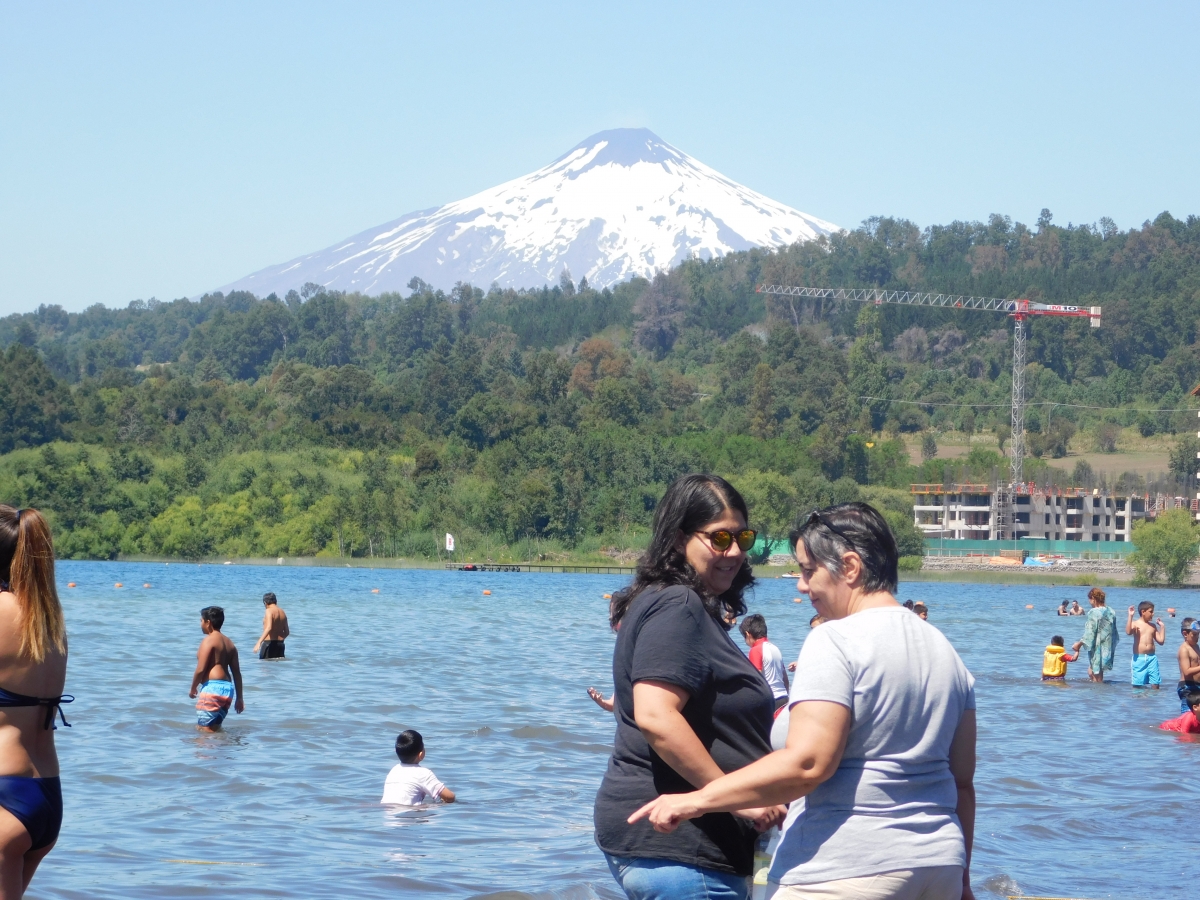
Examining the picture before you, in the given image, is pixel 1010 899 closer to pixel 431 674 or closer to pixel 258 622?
pixel 431 674

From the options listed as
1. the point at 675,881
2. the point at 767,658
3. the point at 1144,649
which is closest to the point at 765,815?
the point at 675,881

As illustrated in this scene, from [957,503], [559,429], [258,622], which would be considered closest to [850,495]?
[957,503]

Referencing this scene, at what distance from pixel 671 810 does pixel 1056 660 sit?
19.3 metres

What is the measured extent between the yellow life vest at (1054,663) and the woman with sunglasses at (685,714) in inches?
738

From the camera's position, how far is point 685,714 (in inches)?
143

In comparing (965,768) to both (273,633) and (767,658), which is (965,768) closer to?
(767,658)

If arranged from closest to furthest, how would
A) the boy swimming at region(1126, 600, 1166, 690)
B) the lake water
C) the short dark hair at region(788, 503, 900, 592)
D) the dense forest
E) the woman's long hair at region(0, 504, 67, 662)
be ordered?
the short dark hair at region(788, 503, 900, 592) < the woman's long hair at region(0, 504, 67, 662) < the lake water < the boy swimming at region(1126, 600, 1166, 690) < the dense forest

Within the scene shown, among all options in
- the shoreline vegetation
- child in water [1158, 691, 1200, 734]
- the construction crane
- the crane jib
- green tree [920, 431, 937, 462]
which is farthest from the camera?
the crane jib

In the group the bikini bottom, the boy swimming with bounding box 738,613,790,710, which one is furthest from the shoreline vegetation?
the bikini bottom

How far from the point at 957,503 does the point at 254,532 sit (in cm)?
5478

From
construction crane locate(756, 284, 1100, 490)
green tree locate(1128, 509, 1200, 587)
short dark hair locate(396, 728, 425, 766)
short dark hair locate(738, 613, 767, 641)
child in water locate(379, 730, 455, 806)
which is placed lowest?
green tree locate(1128, 509, 1200, 587)

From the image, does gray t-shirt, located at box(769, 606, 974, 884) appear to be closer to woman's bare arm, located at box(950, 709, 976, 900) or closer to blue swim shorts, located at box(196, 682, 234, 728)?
woman's bare arm, located at box(950, 709, 976, 900)

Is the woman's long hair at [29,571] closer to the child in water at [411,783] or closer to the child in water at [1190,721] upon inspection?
the child in water at [411,783]

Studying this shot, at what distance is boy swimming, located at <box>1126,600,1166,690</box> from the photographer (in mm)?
19266
